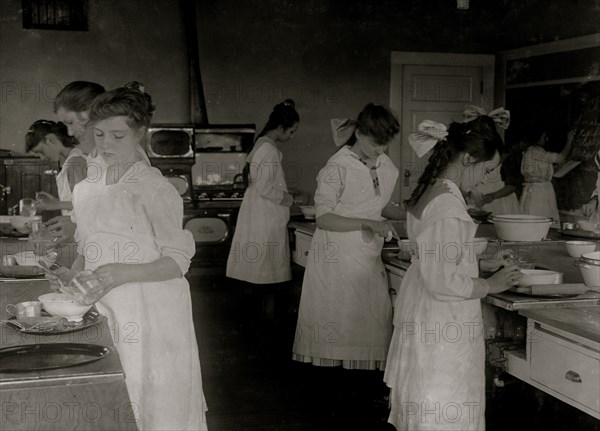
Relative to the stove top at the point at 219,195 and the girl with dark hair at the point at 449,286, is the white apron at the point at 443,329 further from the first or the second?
the stove top at the point at 219,195

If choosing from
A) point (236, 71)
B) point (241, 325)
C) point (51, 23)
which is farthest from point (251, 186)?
point (51, 23)

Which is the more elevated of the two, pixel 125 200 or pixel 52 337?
pixel 125 200

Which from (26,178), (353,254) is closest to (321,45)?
(26,178)

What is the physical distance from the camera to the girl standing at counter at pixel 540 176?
24.6 ft

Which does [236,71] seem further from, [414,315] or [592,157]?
[414,315]

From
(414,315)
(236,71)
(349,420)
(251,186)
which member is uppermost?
(236,71)

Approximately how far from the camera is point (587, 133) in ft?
24.1

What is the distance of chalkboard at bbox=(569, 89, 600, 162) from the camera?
7.19m

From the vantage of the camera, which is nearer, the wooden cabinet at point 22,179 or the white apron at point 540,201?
the wooden cabinet at point 22,179

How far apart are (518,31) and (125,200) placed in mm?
7007

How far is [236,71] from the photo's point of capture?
26.7ft

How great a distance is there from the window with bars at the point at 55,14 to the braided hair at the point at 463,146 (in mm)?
5637

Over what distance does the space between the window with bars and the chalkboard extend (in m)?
4.94

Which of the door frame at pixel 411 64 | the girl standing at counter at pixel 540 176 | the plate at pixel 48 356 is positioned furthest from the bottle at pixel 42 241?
the door frame at pixel 411 64
